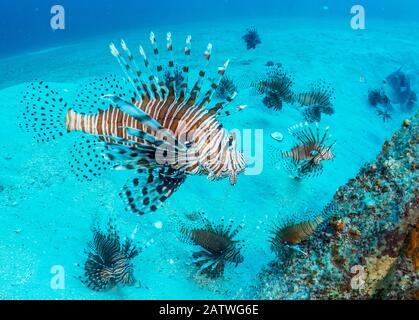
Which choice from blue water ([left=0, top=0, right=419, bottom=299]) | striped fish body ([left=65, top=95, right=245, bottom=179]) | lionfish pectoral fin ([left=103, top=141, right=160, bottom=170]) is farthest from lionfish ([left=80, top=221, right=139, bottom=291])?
striped fish body ([left=65, top=95, right=245, bottom=179])

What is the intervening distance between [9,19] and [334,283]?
90.2 metres

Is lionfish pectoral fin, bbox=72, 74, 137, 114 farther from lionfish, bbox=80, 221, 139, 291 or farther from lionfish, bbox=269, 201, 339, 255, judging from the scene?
lionfish, bbox=269, 201, 339, 255

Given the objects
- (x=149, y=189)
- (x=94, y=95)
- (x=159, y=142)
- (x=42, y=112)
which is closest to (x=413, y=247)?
(x=159, y=142)

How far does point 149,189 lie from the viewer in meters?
3.07

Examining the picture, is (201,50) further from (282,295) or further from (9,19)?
(9,19)

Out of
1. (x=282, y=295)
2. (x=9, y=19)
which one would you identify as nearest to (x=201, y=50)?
(x=282, y=295)

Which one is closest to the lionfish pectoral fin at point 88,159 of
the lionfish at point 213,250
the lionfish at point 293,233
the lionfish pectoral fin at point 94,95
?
the lionfish pectoral fin at point 94,95

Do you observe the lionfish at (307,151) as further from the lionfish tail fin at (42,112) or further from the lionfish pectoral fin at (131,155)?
the lionfish tail fin at (42,112)

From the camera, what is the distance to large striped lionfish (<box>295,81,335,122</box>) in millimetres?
7172

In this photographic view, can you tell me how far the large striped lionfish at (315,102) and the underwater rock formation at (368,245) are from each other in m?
4.23

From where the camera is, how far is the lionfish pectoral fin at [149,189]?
304cm

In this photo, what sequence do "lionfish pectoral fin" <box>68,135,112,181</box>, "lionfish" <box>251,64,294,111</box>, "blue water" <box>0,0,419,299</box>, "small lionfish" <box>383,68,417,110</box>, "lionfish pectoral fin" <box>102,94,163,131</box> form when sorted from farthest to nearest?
"small lionfish" <box>383,68,417,110</box> < "lionfish" <box>251,64,294,111</box> < "lionfish pectoral fin" <box>68,135,112,181</box> < "blue water" <box>0,0,419,299</box> < "lionfish pectoral fin" <box>102,94,163,131</box>

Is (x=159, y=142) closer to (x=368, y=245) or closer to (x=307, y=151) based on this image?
(x=368, y=245)

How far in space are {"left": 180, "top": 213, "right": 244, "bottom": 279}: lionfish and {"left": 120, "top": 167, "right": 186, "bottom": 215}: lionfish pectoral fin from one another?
3.02 ft
